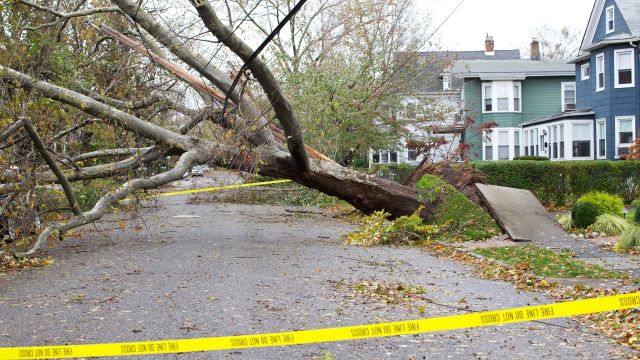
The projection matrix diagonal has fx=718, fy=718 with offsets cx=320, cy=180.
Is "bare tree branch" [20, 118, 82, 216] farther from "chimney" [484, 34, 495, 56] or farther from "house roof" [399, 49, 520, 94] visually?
"chimney" [484, 34, 495, 56]

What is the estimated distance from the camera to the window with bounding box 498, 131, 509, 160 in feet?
134

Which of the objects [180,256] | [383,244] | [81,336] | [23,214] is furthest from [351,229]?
[81,336]

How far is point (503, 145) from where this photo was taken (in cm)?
4112

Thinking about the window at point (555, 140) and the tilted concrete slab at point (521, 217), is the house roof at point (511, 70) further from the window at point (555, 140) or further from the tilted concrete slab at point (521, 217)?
the tilted concrete slab at point (521, 217)

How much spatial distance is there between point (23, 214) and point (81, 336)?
5.65m

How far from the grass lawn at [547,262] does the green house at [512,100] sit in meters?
29.5

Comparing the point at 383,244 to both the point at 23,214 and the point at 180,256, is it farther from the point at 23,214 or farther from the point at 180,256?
the point at 23,214

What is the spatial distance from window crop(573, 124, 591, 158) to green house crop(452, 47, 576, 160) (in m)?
6.06

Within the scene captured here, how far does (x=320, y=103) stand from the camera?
65.8 ft

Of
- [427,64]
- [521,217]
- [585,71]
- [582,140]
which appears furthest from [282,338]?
[585,71]

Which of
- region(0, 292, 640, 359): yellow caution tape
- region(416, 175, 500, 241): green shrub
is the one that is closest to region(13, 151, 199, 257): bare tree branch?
region(416, 175, 500, 241): green shrub

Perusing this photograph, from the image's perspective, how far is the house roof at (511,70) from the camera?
132ft

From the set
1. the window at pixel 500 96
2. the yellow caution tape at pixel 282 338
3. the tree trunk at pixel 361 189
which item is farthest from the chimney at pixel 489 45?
the yellow caution tape at pixel 282 338

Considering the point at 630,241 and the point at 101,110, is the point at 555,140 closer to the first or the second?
the point at 630,241
